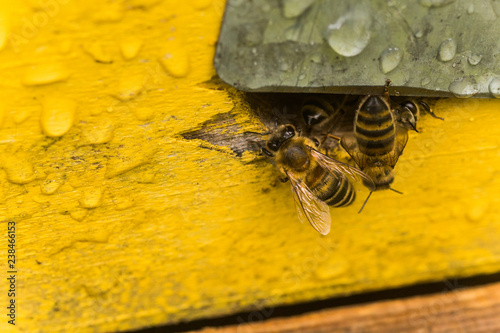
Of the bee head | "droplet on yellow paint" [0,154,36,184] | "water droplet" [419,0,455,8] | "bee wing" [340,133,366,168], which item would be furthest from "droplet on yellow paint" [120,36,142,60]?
"bee wing" [340,133,366,168]

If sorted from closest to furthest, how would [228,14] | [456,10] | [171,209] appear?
[228,14] < [456,10] < [171,209]

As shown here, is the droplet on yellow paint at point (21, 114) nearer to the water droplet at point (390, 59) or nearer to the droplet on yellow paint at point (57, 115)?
the droplet on yellow paint at point (57, 115)

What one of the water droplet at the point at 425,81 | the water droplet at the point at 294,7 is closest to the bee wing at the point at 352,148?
the water droplet at the point at 425,81

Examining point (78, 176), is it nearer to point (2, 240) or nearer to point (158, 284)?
point (2, 240)

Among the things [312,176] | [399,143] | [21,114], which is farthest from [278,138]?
[21,114]

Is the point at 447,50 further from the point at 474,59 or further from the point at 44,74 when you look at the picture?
the point at 44,74

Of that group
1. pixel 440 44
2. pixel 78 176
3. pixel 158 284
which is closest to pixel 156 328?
pixel 158 284
